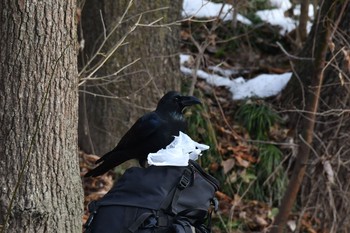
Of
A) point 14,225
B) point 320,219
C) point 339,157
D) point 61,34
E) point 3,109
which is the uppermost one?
point 61,34

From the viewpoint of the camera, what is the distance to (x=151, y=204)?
10.5ft

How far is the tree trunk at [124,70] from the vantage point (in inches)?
266

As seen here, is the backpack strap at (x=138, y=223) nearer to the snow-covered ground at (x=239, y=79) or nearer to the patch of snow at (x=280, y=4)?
the snow-covered ground at (x=239, y=79)

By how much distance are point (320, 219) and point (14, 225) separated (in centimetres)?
394

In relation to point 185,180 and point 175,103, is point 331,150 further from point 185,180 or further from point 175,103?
point 185,180

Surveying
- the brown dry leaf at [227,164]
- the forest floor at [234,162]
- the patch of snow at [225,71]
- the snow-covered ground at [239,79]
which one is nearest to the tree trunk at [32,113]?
the forest floor at [234,162]

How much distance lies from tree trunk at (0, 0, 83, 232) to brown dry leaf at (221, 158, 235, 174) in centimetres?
343

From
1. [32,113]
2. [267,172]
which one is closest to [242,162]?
[267,172]

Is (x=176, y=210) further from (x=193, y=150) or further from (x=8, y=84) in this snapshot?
(x=8, y=84)

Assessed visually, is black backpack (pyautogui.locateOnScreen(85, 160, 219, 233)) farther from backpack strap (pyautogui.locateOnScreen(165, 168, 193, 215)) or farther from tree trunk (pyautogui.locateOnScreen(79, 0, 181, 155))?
tree trunk (pyautogui.locateOnScreen(79, 0, 181, 155))

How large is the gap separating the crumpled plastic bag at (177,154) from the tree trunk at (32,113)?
2.43 ft

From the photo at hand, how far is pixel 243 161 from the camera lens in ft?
24.3

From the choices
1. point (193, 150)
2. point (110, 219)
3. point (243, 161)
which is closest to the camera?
point (110, 219)

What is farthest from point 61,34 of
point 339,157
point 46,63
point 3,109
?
point 339,157
